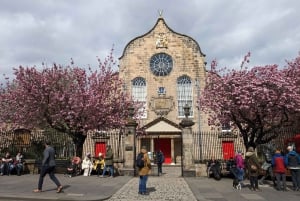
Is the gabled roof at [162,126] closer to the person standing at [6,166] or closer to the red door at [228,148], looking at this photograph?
the red door at [228,148]

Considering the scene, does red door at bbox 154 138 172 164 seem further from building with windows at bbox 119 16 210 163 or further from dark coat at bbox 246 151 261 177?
dark coat at bbox 246 151 261 177

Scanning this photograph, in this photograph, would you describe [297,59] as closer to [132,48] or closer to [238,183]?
[238,183]

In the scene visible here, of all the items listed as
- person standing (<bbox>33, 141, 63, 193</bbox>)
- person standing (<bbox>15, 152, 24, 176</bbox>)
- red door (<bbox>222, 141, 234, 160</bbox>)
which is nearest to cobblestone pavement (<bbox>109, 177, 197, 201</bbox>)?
person standing (<bbox>33, 141, 63, 193</bbox>)

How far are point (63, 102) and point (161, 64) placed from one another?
17.4 m

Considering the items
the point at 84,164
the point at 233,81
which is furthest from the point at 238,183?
the point at 84,164

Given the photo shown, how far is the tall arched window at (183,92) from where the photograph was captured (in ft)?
109

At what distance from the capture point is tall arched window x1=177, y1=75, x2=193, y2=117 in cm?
3331

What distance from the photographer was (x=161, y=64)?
34.3 metres

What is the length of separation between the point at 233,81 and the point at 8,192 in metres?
11.8

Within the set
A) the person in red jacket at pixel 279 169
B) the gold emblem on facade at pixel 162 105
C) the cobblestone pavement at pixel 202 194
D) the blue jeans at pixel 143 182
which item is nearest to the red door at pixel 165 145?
the gold emblem on facade at pixel 162 105

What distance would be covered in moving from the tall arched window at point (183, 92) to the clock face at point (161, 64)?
5.45ft

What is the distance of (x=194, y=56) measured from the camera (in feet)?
113

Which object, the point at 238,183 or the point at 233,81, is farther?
the point at 233,81

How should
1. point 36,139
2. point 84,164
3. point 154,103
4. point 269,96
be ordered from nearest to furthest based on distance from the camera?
point 269,96 < point 84,164 < point 36,139 < point 154,103
